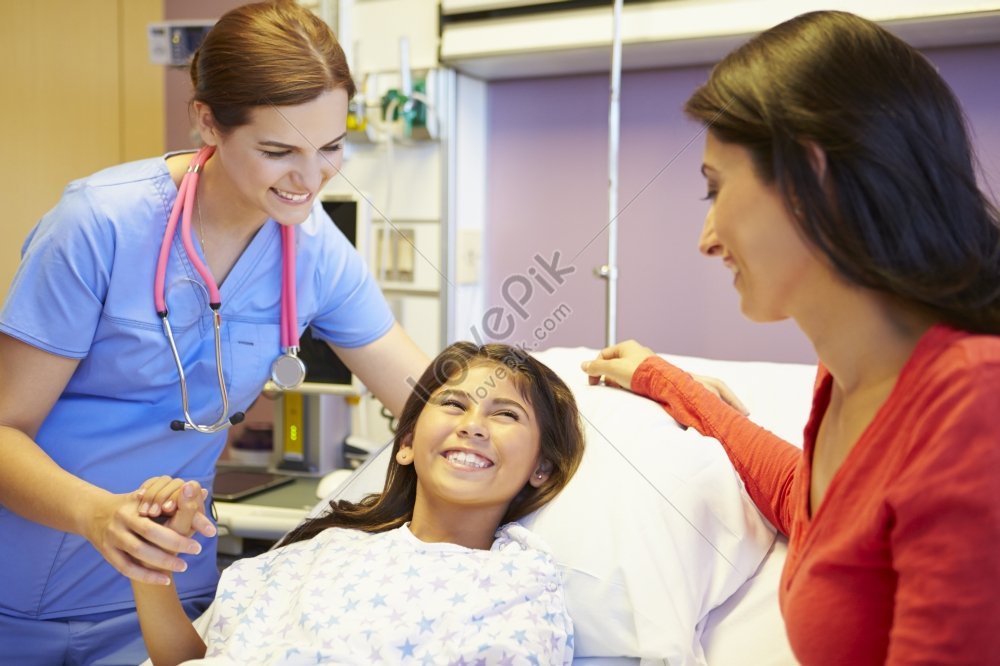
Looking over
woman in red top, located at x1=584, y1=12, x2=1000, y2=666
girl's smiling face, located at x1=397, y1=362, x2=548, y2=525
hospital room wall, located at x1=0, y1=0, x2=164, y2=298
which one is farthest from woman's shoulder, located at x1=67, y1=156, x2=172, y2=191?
hospital room wall, located at x1=0, y1=0, x2=164, y2=298

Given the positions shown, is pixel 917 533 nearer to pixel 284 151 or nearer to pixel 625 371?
pixel 625 371

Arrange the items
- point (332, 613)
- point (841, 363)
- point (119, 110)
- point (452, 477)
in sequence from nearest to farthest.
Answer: point (841, 363) → point (332, 613) → point (452, 477) → point (119, 110)

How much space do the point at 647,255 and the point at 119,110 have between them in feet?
5.74

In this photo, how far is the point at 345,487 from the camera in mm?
1494

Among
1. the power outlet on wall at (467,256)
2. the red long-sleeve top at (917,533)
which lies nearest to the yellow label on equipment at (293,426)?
the power outlet on wall at (467,256)

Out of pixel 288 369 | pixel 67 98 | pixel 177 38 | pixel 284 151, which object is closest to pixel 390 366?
pixel 288 369

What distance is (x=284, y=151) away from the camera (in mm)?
1182

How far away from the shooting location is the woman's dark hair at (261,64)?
1.15 meters

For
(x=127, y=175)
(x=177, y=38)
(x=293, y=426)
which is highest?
(x=177, y=38)

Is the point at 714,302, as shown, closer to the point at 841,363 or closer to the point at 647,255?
the point at 647,255

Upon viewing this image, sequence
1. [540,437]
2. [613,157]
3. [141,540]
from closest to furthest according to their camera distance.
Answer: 1. [141,540]
2. [540,437]
3. [613,157]

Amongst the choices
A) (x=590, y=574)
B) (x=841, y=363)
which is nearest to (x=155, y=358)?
(x=590, y=574)

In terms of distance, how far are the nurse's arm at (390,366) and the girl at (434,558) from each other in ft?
0.20

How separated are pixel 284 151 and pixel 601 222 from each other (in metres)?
1.00
